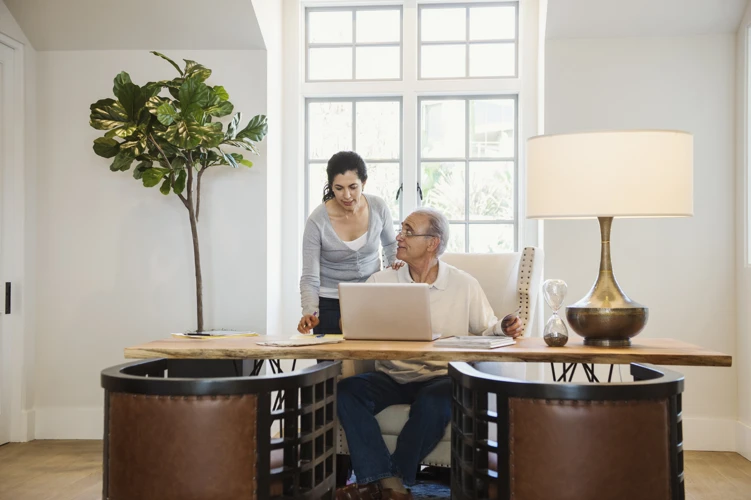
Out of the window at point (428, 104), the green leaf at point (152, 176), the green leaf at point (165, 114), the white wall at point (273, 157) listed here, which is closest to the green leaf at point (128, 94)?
the green leaf at point (165, 114)

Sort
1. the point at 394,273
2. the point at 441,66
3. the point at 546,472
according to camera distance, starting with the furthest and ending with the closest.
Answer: the point at 441,66
the point at 394,273
the point at 546,472

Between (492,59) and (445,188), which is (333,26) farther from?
(445,188)

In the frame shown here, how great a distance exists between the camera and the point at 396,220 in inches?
201

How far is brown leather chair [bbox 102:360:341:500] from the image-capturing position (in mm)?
2029

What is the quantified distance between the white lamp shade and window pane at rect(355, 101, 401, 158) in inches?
95.5

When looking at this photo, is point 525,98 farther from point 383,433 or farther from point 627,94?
point 383,433

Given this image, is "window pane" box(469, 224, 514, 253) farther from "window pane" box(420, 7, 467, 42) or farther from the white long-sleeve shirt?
the white long-sleeve shirt

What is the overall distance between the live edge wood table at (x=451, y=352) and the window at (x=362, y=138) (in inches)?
93.6

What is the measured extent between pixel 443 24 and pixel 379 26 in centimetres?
41

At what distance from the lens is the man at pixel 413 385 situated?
2.86 metres

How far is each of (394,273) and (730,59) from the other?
255cm

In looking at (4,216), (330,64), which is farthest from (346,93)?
(4,216)

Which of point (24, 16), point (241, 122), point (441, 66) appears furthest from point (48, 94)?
point (441, 66)

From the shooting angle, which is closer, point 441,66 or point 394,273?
point 394,273
